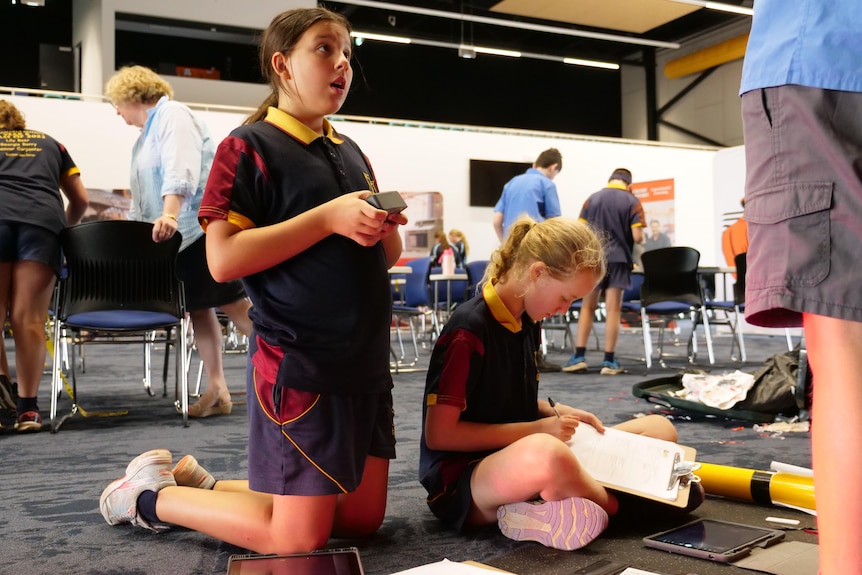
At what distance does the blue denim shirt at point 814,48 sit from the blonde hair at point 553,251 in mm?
694

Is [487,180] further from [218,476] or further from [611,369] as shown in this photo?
[218,476]

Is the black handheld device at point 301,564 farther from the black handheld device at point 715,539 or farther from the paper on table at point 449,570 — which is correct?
the black handheld device at point 715,539

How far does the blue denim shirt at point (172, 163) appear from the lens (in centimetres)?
307

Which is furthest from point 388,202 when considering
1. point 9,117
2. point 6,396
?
point 6,396

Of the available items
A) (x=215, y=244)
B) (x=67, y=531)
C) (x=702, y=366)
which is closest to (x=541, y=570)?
(x=215, y=244)

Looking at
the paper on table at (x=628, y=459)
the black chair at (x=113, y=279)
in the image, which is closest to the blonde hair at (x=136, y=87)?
the black chair at (x=113, y=279)

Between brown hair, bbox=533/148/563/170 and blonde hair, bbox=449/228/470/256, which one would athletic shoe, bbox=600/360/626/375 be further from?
blonde hair, bbox=449/228/470/256

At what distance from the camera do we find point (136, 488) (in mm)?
1738

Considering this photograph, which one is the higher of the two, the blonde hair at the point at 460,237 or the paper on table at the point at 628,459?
the blonde hair at the point at 460,237

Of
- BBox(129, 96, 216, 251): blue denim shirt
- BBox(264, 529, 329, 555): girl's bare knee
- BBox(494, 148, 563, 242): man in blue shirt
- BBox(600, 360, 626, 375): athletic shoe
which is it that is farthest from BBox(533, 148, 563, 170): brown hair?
BBox(264, 529, 329, 555): girl's bare knee

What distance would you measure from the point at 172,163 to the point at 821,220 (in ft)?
8.53

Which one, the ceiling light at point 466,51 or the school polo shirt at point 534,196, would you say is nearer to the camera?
the school polo shirt at point 534,196

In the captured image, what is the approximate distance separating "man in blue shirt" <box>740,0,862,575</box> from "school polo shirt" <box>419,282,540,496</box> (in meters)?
0.74

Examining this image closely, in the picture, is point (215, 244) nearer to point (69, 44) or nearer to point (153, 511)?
point (153, 511)
